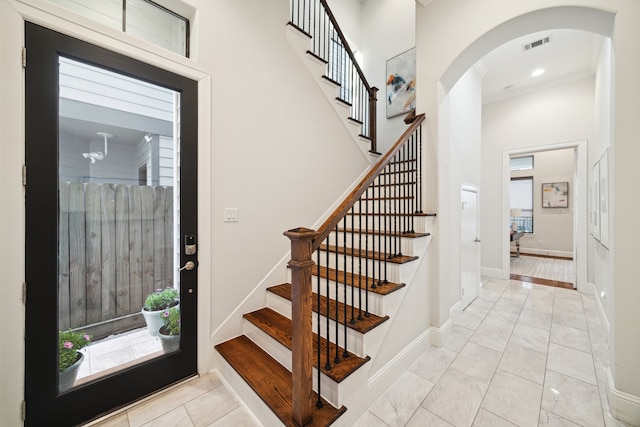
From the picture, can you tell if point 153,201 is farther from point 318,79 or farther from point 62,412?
point 318,79

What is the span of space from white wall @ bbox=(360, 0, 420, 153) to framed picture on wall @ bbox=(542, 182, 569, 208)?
19.5 ft

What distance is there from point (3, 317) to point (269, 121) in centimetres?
223

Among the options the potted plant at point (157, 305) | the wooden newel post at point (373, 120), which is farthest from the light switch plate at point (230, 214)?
the wooden newel post at point (373, 120)

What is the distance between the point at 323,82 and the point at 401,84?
1.88 meters

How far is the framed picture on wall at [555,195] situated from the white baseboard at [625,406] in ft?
23.7

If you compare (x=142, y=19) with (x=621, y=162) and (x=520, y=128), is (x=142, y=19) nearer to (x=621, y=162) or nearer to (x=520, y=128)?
(x=621, y=162)

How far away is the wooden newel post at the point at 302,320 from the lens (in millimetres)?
1317

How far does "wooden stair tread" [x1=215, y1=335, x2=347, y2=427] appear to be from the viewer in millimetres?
1425

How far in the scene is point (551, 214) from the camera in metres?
7.05

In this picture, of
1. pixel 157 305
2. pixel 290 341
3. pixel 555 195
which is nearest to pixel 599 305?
pixel 290 341

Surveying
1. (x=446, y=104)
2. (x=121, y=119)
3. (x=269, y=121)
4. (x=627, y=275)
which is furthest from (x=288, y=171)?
(x=627, y=275)

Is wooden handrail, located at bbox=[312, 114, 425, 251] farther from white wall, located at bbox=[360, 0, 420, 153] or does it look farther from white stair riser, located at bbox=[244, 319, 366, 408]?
white wall, located at bbox=[360, 0, 420, 153]

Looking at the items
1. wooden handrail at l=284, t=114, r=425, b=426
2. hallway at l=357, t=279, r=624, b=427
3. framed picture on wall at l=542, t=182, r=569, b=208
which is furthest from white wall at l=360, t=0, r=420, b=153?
framed picture on wall at l=542, t=182, r=569, b=208

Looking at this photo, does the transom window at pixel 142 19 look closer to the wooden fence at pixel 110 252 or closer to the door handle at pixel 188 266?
the wooden fence at pixel 110 252
